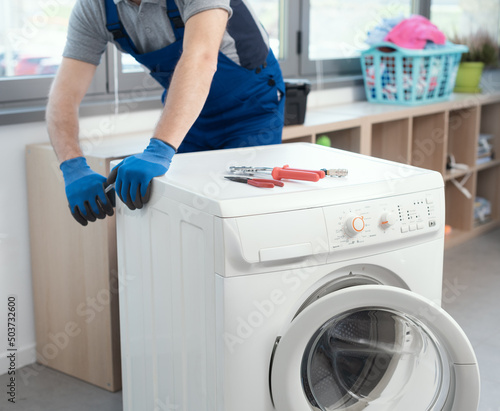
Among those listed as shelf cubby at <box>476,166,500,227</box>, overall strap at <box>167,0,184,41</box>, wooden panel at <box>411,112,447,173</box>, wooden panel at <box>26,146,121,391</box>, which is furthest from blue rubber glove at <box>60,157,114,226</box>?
shelf cubby at <box>476,166,500,227</box>

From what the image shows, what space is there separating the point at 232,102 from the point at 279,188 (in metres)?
0.59

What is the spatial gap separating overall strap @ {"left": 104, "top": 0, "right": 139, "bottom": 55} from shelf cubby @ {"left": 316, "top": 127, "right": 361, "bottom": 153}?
1.25m

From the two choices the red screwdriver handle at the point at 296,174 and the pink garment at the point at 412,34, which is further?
the pink garment at the point at 412,34

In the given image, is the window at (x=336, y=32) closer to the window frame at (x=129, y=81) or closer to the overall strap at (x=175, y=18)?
the window frame at (x=129, y=81)

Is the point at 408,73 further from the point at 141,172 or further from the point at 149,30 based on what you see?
the point at 141,172

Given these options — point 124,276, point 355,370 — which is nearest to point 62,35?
point 124,276

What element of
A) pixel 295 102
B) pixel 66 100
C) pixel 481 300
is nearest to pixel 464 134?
pixel 481 300

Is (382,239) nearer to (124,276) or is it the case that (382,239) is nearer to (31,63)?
(124,276)

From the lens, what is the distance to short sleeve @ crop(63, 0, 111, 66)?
1.78 m

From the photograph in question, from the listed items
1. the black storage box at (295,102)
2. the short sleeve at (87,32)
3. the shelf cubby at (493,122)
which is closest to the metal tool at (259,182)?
the short sleeve at (87,32)

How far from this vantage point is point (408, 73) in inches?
128

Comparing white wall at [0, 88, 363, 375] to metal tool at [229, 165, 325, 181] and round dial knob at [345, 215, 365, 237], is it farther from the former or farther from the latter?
round dial knob at [345, 215, 365, 237]

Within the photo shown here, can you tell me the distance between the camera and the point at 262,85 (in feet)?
6.40

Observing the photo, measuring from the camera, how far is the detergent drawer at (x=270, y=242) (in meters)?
1.27
